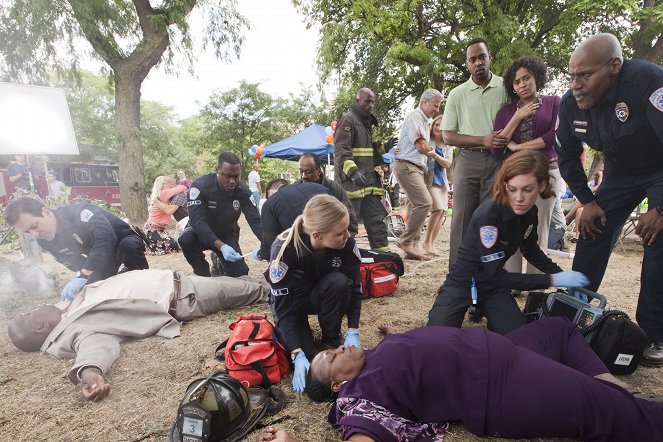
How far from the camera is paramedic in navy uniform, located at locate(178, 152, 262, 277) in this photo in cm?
358

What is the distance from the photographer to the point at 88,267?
3109mm

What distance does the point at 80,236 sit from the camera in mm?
3230

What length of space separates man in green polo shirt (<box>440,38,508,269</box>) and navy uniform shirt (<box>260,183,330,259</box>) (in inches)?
44.1

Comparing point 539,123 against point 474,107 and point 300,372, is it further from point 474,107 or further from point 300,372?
point 300,372

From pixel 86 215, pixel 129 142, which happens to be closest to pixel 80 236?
pixel 86 215

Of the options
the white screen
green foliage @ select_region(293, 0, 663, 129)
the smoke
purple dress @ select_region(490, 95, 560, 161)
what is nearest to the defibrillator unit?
Result: purple dress @ select_region(490, 95, 560, 161)

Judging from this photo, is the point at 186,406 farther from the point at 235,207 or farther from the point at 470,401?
the point at 235,207

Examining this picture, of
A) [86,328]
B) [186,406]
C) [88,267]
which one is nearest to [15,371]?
[86,328]

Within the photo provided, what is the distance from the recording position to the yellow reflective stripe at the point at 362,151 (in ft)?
13.2

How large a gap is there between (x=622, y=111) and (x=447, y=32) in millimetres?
10358

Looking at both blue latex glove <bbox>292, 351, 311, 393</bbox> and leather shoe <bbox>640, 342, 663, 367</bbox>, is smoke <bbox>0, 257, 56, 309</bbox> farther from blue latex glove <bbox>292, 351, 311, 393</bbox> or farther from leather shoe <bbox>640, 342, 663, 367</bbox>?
leather shoe <bbox>640, 342, 663, 367</bbox>

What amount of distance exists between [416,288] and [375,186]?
47.9 inches

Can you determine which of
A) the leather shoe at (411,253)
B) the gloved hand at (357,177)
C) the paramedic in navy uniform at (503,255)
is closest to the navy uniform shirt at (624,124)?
the paramedic in navy uniform at (503,255)

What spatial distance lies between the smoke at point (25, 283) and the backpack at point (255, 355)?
10.3 ft
